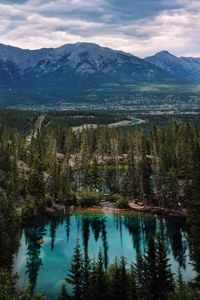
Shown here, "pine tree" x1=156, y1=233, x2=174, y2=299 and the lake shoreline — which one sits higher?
"pine tree" x1=156, y1=233, x2=174, y2=299

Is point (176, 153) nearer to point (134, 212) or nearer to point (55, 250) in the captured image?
point (134, 212)

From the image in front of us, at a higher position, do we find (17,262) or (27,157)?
(27,157)

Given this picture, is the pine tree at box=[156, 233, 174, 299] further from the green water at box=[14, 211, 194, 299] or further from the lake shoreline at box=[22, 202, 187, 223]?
the lake shoreline at box=[22, 202, 187, 223]

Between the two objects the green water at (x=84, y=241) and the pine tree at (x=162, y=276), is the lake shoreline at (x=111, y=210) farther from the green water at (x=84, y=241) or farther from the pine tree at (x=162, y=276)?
the pine tree at (x=162, y=276)

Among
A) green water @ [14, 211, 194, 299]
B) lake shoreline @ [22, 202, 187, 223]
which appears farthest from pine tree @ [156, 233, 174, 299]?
lake shoreline @ [22, 202, 187, 223]

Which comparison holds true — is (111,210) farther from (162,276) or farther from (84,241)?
(162,276)

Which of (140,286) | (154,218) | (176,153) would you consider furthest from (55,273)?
(176,153)

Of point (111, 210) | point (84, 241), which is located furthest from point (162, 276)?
point (111, 210)

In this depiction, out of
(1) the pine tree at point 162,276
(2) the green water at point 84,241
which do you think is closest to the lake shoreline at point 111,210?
(2) the green water at point 84,241
